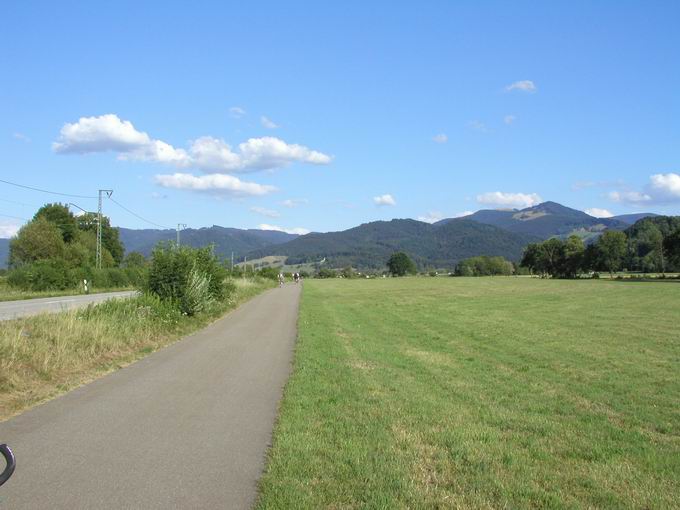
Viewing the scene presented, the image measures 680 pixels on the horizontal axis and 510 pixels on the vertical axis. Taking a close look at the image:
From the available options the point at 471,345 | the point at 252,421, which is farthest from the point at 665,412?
the point at 471,345

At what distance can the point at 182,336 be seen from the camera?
61.1 feet

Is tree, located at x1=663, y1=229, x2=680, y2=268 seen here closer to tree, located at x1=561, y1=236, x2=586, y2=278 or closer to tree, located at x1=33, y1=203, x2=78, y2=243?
tree, located at x1=561, y1=236, x2=586, y2=278

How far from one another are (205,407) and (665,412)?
6.45m

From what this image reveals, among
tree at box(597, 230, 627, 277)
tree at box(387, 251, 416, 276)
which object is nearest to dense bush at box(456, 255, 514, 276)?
tree at box(387, 251, 416, 276)

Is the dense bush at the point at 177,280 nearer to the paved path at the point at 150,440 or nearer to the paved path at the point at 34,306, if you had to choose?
the paved path at the point at 34,306

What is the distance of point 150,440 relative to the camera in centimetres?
683

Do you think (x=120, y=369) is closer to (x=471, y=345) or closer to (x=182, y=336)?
(x=182, y=336)

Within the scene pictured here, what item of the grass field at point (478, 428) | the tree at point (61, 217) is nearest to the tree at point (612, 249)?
the tree at point (61, 217)

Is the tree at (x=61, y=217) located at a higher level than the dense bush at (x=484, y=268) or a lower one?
higher

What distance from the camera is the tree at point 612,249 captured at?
11725cm

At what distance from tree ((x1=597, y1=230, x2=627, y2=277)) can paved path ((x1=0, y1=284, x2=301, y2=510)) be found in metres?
118

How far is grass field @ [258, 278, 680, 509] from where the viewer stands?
16.7ft

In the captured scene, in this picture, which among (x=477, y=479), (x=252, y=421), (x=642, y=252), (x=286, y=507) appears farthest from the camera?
(x=642, y=252)

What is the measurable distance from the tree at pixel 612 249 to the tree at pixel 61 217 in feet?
316
